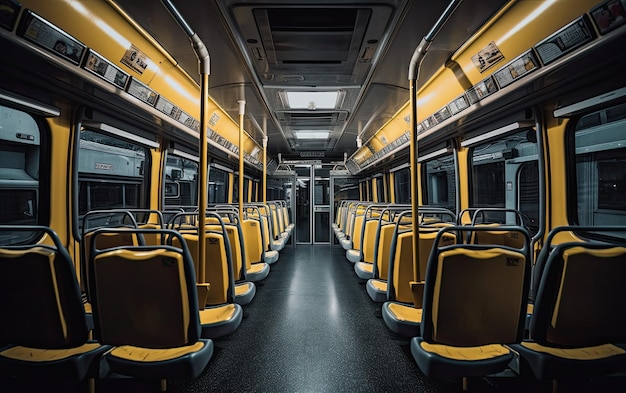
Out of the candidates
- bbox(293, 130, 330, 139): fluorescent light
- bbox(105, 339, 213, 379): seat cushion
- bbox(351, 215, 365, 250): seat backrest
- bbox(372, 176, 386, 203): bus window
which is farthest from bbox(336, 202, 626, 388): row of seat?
bbox(372, 176, 386, 203): bus window

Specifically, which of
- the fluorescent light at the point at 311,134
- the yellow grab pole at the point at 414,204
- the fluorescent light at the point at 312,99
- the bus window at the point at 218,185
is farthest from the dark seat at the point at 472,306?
the fluorescent light at the point at 311,134

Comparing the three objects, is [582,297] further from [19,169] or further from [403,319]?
[19,169]

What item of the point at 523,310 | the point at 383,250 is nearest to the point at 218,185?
the point at 383,250

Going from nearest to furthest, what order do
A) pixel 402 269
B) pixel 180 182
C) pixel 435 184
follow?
1. pixel 402 269
2. pixel 180 182
3. pixel 435 184

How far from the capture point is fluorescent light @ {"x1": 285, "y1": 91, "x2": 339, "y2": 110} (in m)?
4.39

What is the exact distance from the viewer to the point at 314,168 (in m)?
9.27

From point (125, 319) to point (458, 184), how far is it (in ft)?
13.9

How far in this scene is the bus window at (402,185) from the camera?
25.2 feet

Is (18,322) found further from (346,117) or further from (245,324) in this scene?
(346,117)

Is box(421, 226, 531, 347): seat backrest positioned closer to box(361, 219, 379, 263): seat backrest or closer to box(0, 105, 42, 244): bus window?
box(361, 219, 379, 263): seat backrest

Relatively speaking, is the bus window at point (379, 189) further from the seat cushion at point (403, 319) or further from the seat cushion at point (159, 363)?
the seat cushion at point (159, 363)

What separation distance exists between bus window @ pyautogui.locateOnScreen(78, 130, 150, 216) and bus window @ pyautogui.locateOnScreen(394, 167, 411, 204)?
19.4 ft

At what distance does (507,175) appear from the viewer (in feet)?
12.3

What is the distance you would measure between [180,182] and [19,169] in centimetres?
278
